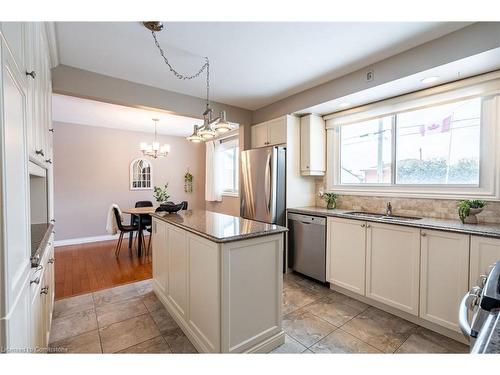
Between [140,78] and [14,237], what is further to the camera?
[140,78]

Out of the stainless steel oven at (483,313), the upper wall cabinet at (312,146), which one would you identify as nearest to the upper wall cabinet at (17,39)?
the stainless steel oven at (483,313)

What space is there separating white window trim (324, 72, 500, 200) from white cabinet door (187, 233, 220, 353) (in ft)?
7.45

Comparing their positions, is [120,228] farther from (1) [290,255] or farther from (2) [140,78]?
(1) [290,255]

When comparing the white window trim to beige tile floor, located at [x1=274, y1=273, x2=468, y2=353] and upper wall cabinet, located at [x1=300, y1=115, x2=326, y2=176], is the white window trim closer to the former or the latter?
upper wall cabinet, located at [x1=300, y1=115, x2=326, y2=176]

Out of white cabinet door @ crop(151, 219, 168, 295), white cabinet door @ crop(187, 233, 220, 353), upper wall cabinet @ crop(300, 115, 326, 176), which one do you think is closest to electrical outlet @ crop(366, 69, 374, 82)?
upper wall cabinet @ crop(300, 115, 326, 176)

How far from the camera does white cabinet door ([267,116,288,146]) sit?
3233 millimetres

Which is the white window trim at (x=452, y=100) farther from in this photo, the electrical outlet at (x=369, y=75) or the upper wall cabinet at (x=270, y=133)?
the upper wall cabinet at (x=270, y=133)

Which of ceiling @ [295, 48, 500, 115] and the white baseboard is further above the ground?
ceiling @ [295, 48, 500, 115]

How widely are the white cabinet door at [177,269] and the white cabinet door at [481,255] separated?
86.0 inches

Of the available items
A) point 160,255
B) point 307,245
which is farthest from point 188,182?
point 307,245

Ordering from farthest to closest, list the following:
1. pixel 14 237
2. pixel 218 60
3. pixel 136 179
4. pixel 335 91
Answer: pixel 136 179 → pixel 335 91 → pixel 218 60 → pixel 14 237

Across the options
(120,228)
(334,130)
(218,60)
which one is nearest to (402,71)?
(334,130)

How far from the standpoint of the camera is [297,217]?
308 centimetres

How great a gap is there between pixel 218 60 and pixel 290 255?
2.55 meters
